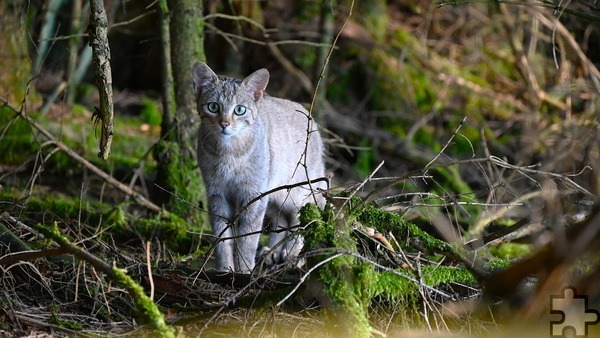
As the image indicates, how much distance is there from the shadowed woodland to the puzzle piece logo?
0.02 metres

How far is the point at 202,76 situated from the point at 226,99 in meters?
0.27

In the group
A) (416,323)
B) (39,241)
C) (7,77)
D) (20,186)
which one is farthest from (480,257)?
(7,77)

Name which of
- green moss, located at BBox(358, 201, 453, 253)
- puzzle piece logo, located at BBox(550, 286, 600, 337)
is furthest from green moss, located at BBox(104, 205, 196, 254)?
puzzle piece logo, located at BBox(550, 286, 600, 337)

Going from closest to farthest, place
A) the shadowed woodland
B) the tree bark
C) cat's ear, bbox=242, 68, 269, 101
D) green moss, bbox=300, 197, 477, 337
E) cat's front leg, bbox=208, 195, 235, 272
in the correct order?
green moss, bbox=300, 197, 477, 337
the shadowed woodland
the tree bark
cat's front leg, bbox=208, 195, 235, 272
cat's ear, bbox=242, 68, 269, 101

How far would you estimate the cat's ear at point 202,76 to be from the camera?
514 cm

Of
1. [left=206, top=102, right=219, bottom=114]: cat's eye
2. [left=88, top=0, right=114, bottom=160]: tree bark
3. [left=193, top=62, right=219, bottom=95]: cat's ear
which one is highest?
[left=88, top=0, right=114, bottom=160]: tree bark

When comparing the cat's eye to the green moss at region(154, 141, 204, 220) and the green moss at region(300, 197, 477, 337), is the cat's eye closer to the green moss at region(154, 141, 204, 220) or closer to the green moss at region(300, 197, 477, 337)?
the green moss at region(154, 141, 204, 220)

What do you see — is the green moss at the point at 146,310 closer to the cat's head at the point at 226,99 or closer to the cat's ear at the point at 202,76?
the cat's head at the point at 226,99

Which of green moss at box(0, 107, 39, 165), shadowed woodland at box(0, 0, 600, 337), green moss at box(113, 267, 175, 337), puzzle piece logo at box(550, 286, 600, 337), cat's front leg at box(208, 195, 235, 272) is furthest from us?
green moss at box(0, 107, 39, 165)

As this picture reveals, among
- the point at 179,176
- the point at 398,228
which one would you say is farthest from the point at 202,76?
the point at 398,228

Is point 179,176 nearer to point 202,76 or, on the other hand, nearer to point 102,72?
point 202,76

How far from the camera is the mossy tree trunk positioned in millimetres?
6070

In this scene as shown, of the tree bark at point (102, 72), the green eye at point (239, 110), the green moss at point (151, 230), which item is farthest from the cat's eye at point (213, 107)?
the tree bark at point (102, 72)

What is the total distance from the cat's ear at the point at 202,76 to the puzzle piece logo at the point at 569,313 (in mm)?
2786
